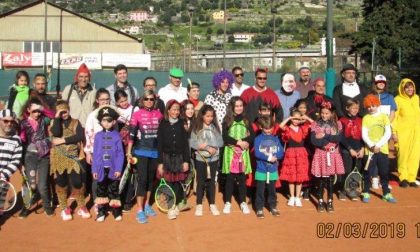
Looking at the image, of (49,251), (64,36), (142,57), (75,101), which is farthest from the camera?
(64,36)

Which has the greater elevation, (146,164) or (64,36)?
(64,36)

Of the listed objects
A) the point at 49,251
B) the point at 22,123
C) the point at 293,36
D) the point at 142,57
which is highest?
the point at 293,36

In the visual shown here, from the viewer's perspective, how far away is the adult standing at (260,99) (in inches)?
318

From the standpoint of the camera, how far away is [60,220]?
7.20 m

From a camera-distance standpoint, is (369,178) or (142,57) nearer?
(369,178)

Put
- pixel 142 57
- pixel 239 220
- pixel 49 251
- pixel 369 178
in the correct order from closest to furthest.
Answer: pixel 49 251 < pixel 239 220 < pixel 369 178 < pixel 142 57

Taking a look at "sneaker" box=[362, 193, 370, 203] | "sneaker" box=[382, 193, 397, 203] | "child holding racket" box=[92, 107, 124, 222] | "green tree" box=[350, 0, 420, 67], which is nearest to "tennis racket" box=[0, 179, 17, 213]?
"child holding racket" box=[92, 107, 124, 222]

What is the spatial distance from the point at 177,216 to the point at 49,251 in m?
1.90

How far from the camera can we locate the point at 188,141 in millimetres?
7430

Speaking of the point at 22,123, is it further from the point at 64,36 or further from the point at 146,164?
the point at 64,36

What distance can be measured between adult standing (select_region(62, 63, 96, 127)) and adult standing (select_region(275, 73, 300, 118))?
9.36 ft

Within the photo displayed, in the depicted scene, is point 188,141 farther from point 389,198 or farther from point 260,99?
point 389,198

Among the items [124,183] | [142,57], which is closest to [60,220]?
[124,183]

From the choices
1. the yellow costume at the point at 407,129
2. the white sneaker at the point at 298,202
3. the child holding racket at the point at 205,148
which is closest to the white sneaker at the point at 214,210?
the child holding racket at the point at 205,148
